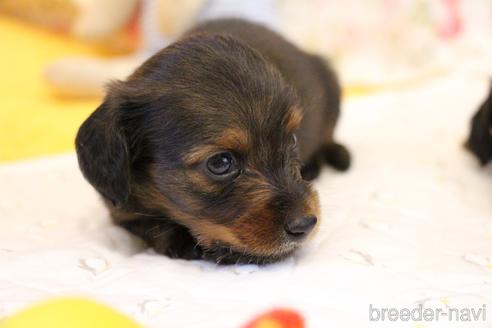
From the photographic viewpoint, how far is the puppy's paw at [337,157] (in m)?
2.87

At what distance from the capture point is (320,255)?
194 centimetres

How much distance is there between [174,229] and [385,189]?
1023 millimetres

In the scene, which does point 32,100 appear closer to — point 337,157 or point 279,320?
point 337,157

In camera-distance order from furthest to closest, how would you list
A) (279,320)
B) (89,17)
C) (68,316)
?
(89,17) → (279,320) → (68,316)

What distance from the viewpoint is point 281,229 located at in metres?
1.82

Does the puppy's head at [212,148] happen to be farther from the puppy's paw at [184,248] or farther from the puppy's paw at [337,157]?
the puppy's paw at [337,157]

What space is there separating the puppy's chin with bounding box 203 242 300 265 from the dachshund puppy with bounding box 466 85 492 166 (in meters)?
1.34

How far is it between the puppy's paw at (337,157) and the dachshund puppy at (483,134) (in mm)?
610

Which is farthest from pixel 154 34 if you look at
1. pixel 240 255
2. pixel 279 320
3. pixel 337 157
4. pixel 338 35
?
pixel 279 320

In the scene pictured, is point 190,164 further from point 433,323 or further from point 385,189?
point 385,189

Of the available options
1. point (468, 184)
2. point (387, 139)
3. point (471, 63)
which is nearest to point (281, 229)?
point (468, 184)

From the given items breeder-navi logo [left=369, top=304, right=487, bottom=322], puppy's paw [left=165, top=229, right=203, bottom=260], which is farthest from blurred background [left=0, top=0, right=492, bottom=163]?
breeder-navi logo [left=369, top=304, right=487, bottom=322]

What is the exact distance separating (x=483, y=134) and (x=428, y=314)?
1.43 m

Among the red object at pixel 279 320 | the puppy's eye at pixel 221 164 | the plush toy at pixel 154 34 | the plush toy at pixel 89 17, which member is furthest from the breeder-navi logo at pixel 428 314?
the plush toy at pixel 89 17
